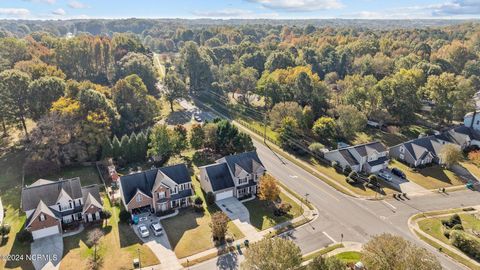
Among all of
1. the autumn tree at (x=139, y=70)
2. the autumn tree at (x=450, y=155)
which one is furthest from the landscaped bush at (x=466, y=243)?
the autumn tree at (x=139, y=70)

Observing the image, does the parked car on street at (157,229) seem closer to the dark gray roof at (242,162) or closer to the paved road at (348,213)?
the paved road at (348,213)

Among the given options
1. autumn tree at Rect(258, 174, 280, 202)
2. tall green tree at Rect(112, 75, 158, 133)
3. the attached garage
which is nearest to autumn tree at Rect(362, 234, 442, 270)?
autumn tree at Rect(258, 174, 280, 202)

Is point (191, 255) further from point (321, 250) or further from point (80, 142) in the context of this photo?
point (80, 142)

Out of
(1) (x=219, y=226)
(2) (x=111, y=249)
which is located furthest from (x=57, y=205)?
(1) (x=219, y=226)

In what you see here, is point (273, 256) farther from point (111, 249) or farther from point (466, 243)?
point (466, 243)

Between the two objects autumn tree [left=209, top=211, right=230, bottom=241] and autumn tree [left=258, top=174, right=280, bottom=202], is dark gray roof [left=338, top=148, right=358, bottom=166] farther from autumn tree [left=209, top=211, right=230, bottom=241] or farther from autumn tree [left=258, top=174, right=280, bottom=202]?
autumn tree [left=209, top=211, right=230, bottom=241]

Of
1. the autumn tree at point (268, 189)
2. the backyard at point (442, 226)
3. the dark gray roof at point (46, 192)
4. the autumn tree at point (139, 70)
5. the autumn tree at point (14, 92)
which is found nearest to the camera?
the dark gray roof at point (46, 192)
